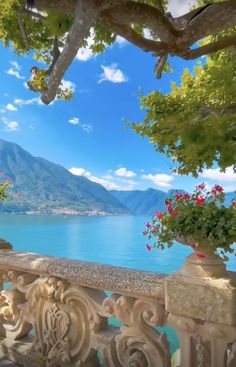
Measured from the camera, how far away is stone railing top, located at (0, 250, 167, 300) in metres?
2.50

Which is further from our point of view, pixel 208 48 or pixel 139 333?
pixel 208 48

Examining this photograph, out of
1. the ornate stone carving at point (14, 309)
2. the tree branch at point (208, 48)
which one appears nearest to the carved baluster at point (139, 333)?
the ornate stone carving at point (14, 309)

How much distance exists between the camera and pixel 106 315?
2756 mm

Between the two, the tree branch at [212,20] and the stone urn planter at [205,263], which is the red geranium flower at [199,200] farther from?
the tree branch at [212,20]

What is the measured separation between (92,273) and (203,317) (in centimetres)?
99

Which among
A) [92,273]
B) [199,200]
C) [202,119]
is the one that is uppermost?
[202,119]

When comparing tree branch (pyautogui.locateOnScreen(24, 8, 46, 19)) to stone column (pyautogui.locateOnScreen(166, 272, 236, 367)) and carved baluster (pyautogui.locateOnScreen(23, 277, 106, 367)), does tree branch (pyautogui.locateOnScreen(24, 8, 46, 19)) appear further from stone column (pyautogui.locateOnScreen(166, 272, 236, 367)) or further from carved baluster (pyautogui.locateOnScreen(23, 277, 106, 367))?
stone column (pyautogui.locateOnScreen(166, 272, 236, 367))

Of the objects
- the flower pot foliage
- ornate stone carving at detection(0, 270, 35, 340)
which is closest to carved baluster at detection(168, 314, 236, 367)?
the flower pot foliage

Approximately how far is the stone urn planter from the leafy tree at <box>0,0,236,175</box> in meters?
2.37

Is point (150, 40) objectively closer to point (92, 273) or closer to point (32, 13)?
point (32, 13)

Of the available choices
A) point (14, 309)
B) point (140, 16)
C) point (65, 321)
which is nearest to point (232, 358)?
point (65, 321)

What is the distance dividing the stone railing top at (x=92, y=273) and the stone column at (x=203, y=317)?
0.60 feet

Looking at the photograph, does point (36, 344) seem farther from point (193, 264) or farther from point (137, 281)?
point (193, 264)

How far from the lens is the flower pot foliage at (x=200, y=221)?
85.7 inches
